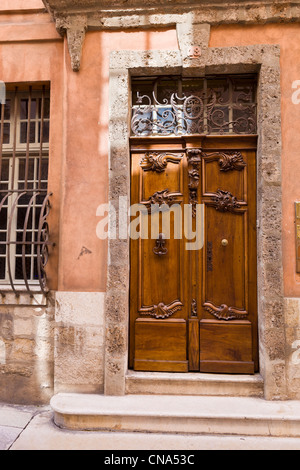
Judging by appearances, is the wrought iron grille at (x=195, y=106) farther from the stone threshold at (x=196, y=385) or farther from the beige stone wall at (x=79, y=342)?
the stone threshold at (x=196, y=385)

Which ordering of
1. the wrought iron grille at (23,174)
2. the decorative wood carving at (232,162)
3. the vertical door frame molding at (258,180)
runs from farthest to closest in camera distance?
the wrought iron grille at (23,174) → the decorative wood carving at (232,162) → the vertical door frame molding at (258,180)

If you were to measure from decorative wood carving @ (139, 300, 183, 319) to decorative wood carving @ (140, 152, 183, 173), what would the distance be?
1450mm

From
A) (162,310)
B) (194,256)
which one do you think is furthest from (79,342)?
(194,256)

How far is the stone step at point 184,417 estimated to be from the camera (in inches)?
119

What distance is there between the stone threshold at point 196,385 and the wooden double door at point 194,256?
0.15m

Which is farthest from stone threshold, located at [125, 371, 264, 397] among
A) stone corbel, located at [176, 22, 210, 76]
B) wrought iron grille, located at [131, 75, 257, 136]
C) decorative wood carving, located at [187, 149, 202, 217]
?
stone corbel, located at [176, 22, 210, 76]

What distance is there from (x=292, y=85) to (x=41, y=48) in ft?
9.23

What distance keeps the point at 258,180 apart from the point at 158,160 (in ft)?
3.57

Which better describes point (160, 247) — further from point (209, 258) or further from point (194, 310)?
point (194, 310)

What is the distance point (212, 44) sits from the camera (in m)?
3.66

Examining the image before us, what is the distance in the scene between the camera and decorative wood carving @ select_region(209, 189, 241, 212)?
3676 millimetres

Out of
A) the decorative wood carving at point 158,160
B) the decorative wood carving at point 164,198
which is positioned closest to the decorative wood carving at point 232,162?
the decorative wood carving at point 158,160

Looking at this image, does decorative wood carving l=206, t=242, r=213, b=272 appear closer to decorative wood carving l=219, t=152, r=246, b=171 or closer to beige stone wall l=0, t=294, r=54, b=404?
decorative wood carving l=219, t=152, r=246, b=171

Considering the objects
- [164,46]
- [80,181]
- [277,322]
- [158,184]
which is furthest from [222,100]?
[277,322]
